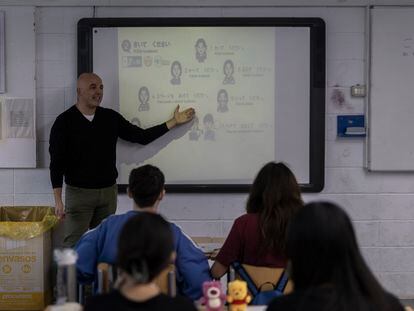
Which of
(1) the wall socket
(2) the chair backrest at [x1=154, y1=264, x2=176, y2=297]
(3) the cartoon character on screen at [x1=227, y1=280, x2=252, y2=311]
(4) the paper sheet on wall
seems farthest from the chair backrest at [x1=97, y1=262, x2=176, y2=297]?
(1) the wall socket

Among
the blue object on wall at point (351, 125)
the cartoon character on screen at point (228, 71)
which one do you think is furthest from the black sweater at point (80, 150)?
the blue object on wall at point (351, 125)

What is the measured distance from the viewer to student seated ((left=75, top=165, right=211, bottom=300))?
2.41 metres

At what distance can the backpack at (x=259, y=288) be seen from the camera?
230 centimetres

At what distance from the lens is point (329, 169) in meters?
4.11

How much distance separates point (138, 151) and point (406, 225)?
193 cm

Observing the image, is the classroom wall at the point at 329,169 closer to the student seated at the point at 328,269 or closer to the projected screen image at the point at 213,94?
the projected screen image at the point at 213,94

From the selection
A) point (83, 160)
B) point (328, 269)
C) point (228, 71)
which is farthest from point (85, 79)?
point (328, 269)

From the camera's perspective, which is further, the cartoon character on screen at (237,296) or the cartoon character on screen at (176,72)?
the cartoon character on screen at (176,72)

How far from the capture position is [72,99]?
402 centimetres

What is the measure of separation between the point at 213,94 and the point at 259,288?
6.30 feet

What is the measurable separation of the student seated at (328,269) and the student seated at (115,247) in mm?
989

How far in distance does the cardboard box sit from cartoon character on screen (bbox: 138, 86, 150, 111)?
100cm

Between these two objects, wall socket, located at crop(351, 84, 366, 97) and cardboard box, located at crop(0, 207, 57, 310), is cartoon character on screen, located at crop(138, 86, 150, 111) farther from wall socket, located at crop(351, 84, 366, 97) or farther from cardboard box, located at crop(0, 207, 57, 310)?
wall socket, located at crop(351, 84, 366, 97)

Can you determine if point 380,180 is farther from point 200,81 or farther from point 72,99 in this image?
point 72,99
